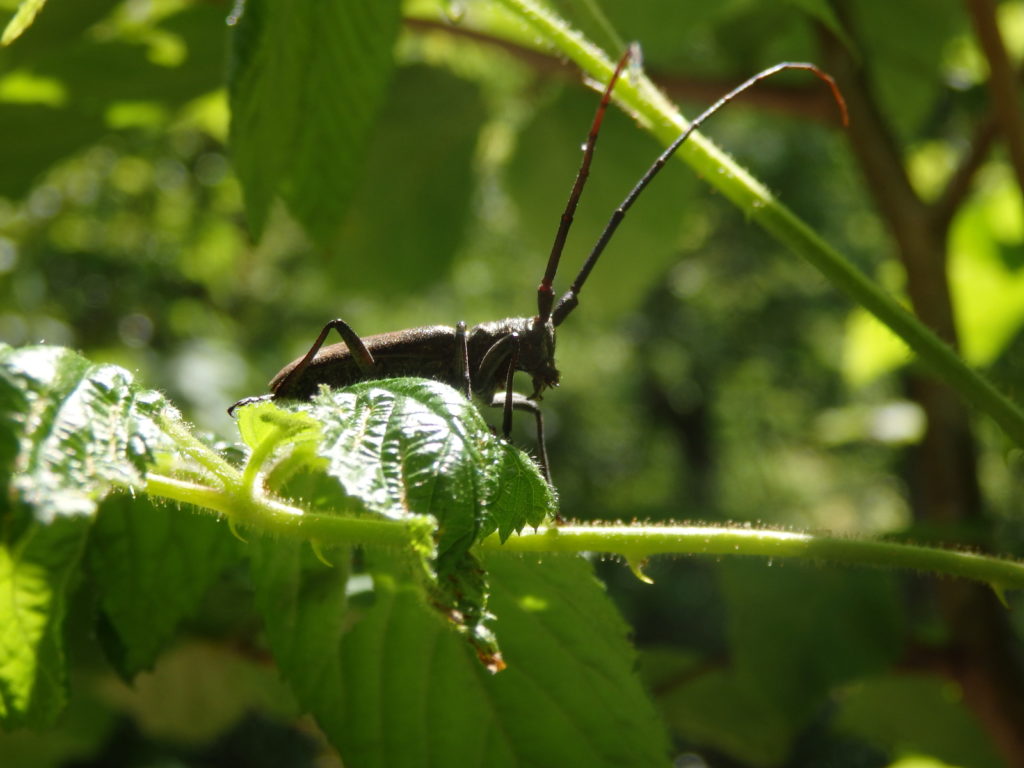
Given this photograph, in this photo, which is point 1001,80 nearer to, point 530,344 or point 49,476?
point 530,344

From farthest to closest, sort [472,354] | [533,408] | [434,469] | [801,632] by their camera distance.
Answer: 1. [801,632]
2. [472,354]
3. [533,408]
4. [434,469]

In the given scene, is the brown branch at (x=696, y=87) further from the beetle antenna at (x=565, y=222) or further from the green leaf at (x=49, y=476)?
the green leaf at (x=49, y=476)

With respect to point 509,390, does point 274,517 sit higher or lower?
lower

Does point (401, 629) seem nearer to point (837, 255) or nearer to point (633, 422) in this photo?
point (837, 255)

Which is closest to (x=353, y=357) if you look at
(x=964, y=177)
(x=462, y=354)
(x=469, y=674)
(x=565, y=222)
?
(x=462, y=354)

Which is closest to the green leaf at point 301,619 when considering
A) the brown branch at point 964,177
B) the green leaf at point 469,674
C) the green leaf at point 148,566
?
the green leaf at point 469,674

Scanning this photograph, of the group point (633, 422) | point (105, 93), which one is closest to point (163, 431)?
point (105, 93)
